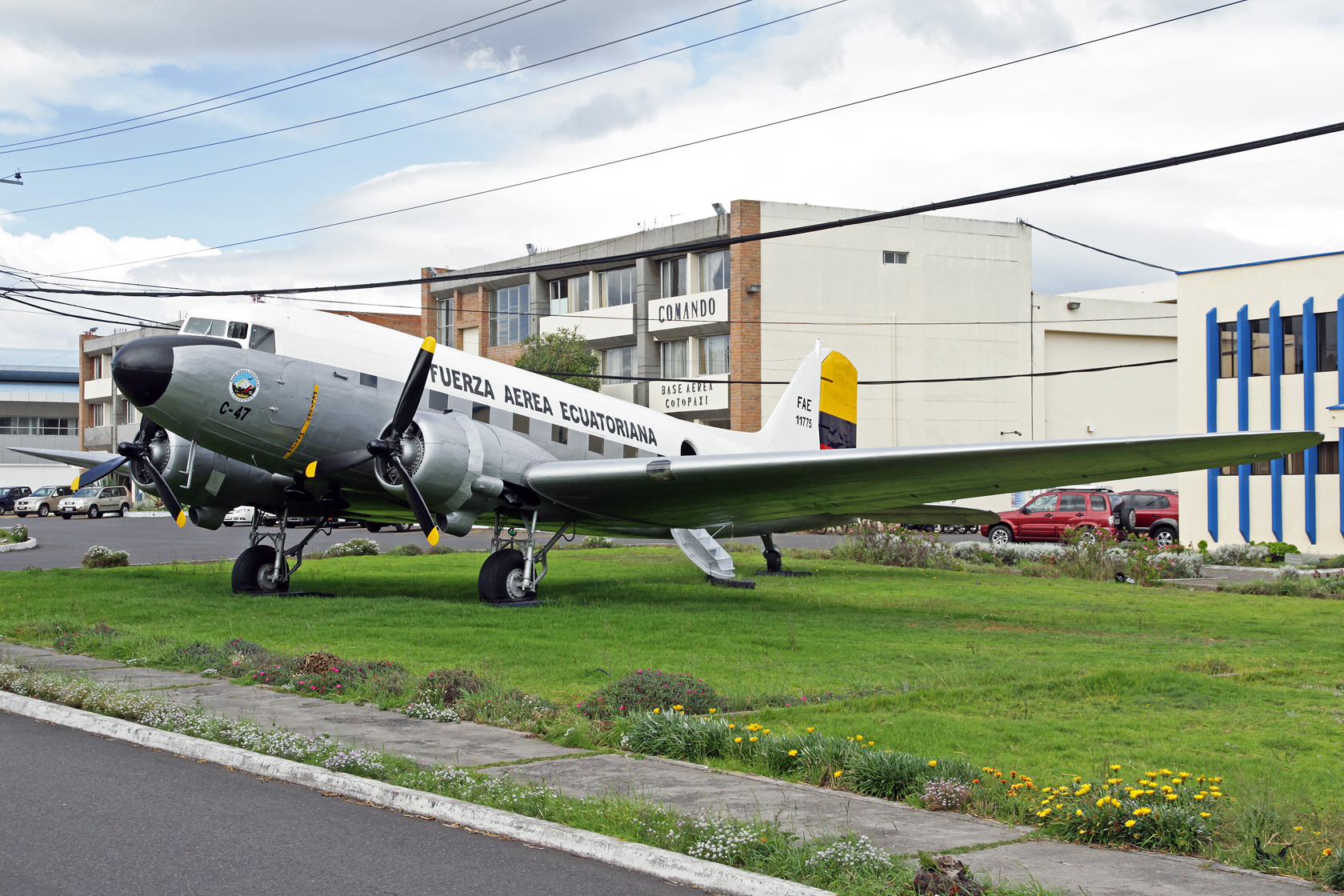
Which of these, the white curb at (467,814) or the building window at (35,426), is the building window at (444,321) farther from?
the white curb at (467,814)

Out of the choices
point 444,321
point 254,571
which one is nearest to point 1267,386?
point 254,571

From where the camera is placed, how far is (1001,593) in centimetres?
2242

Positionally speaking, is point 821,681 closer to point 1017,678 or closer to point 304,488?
point 1017,678

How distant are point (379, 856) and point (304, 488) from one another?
13.9 m

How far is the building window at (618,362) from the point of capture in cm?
6631

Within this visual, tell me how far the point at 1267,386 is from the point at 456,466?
90.1 feet

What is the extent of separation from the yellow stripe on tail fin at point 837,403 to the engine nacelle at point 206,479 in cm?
1216

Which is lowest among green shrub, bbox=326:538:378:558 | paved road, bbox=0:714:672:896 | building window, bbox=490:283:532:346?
green shrub, bbox=326:538:378:558

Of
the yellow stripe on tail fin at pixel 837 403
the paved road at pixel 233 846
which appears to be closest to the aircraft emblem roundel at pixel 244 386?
the paved road at pixel 233 846

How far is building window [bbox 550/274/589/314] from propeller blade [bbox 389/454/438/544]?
2099 inches

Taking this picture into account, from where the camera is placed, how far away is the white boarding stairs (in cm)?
2245

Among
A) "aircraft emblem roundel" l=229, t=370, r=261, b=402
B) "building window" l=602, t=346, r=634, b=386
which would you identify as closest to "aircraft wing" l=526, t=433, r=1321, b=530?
"aircraft emblem roundel" l=229, t=370, r=261, b=402

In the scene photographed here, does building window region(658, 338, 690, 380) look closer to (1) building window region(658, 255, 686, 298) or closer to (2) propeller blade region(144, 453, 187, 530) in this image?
(1) building window region(658, 255, 686, 298)

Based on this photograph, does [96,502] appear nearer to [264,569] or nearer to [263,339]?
[264,569]
